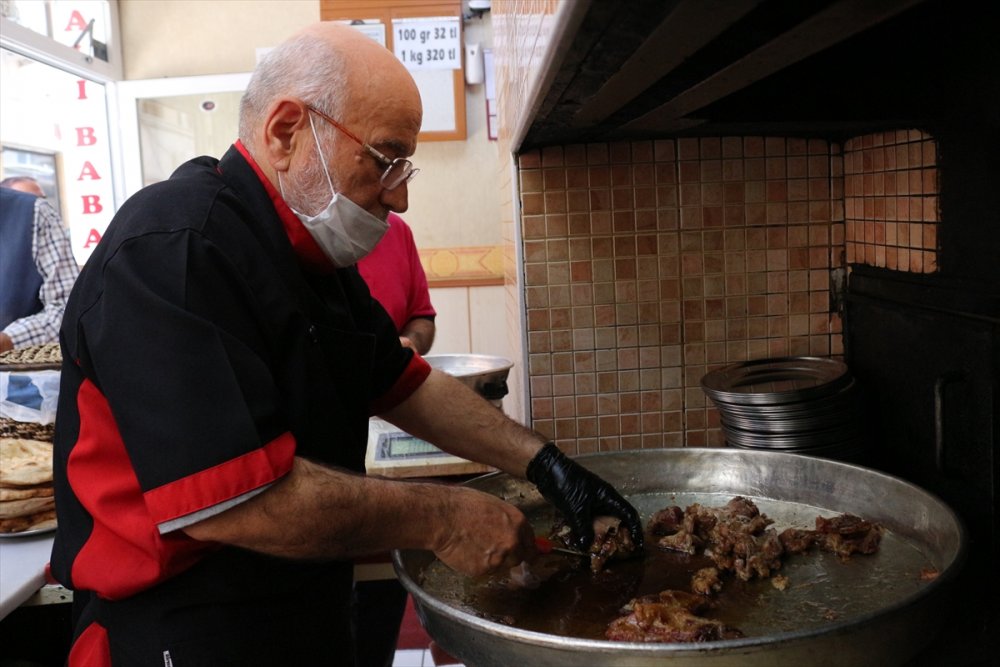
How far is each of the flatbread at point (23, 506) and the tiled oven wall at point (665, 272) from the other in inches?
50.5

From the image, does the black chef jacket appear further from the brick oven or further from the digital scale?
the digital scale

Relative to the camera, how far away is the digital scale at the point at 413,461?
9.00 feet

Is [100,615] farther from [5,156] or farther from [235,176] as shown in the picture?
[5,156]

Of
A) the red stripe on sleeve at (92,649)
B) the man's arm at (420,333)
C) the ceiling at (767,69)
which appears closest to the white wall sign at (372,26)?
the man's arm at (420,333)

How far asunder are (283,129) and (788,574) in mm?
1161

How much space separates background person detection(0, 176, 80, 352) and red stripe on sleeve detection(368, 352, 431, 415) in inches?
95.7

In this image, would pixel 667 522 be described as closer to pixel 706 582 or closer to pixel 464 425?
pixel 706 582

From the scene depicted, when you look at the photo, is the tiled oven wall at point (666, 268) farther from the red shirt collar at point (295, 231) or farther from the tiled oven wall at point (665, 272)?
the red shirt collar at point (295, 231)

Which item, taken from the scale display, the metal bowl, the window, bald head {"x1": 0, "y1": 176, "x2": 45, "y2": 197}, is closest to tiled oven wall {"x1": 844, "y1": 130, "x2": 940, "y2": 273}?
the metal bowl

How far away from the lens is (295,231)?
1.57m

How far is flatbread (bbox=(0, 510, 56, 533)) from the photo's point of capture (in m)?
2.17

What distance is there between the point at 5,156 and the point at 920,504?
498 cm

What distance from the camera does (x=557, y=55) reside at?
98 cm

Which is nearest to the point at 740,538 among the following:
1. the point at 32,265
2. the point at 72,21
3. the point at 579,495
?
the point at 579,495
